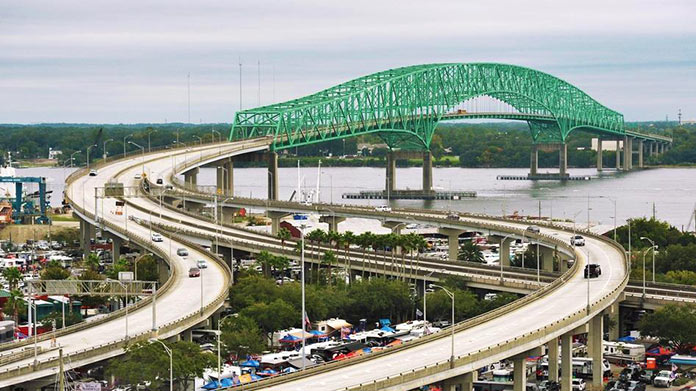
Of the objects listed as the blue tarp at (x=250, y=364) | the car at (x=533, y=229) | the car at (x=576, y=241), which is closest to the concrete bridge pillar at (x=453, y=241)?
the car at (x=533, y=229)

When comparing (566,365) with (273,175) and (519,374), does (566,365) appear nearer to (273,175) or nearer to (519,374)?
(519,374)

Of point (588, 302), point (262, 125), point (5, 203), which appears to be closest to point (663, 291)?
point (588, 302)

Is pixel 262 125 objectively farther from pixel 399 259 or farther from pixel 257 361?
pixel 257 361

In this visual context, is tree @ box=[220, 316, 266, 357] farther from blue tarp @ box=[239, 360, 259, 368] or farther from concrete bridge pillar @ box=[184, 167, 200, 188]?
concrete bridge pillar @ box=[184, 167, 200, 188]

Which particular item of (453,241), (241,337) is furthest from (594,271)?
(453,241)

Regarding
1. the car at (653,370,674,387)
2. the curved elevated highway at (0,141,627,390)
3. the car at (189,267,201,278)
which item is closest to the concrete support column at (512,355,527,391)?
the curved elevated highway at (0,141,627,390)
